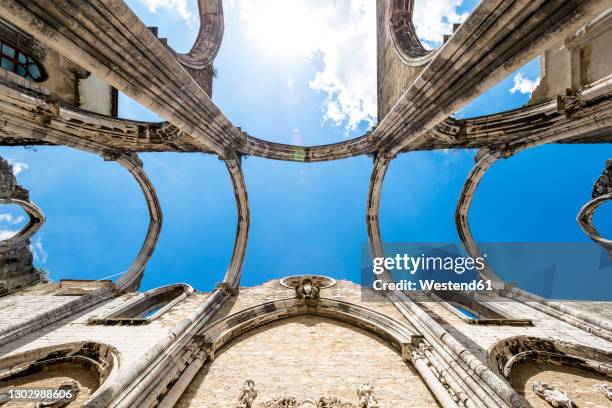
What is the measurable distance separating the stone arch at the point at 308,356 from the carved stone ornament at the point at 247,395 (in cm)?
12

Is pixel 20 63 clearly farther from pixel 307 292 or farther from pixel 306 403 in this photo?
pixel 306 403

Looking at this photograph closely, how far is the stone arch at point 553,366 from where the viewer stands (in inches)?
183

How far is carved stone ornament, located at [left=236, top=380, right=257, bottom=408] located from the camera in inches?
179

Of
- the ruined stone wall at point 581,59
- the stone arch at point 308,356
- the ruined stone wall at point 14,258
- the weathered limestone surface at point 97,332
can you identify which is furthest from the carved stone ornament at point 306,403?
the ruined stone wall at point 14,258

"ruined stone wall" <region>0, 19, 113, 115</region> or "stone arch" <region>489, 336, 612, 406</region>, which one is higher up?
"ruined stone wall" <region>0, 19, 113, 115</region>

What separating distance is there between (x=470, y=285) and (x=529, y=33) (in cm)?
771

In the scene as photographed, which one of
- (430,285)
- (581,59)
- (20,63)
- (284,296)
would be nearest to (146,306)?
(284,296)

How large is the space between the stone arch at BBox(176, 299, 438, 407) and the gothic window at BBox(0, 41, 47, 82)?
713 cm

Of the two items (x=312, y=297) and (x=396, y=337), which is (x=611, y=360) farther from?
(x=312, y=297)

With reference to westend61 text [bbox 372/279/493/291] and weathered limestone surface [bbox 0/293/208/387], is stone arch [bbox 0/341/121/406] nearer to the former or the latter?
weathered limestone surface [bbox 0/293/208/387]

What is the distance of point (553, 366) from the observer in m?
5.36

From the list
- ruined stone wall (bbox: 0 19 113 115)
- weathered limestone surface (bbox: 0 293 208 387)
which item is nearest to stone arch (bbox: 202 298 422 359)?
weathered limestone surface (bbox: 0 293 208 387)

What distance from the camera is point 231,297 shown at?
8523 millimetres

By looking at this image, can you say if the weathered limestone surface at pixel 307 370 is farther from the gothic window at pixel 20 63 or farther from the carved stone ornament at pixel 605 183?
the carved stone ornament at pixel 605 183
